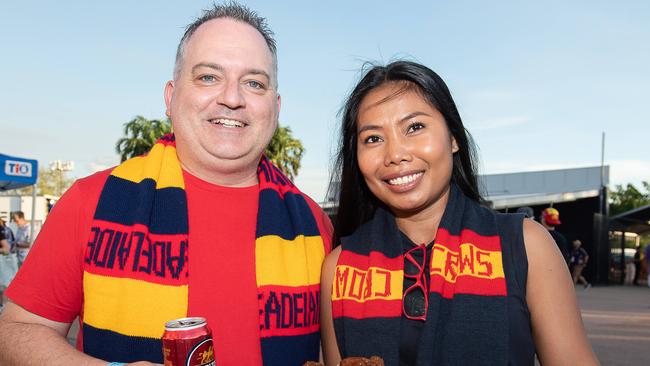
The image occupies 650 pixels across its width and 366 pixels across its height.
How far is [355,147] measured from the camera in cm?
278

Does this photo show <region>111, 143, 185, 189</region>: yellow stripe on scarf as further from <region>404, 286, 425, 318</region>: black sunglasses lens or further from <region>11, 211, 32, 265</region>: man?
<region>11, 211, 32, 265</region>: man

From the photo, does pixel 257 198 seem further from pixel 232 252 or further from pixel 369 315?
pixel 369 315

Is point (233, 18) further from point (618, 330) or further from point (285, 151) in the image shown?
point (285, 151)

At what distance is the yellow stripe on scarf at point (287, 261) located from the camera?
2461mm

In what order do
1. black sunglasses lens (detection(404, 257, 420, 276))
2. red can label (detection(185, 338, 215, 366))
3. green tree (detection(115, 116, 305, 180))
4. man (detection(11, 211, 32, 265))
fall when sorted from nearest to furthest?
red can label (detection(185, 338, 215, 366)), black sunglasses lens (detection(404, 257, 420, 276)), man (detection(11, 211, 32, 265)), green tree (detection(115, 116, 305, 180))

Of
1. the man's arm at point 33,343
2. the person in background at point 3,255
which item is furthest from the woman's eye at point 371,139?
the person in background at point 3,255

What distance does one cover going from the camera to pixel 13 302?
2.16 meters

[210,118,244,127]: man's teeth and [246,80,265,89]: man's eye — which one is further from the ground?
[246,80,265,89]: man's eye

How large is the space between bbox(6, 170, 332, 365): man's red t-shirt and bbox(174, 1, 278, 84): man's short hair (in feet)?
1.82

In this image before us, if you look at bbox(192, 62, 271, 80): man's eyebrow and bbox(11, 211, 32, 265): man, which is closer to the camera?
bbox(192, 62, 271, 80): man's eyebrow

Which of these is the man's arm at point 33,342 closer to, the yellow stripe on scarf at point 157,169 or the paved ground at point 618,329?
the yellow stripe on scarf at point 157,169

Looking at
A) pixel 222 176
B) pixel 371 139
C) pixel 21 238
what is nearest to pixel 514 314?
pixel 371 139

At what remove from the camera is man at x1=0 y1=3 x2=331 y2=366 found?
2.19 m

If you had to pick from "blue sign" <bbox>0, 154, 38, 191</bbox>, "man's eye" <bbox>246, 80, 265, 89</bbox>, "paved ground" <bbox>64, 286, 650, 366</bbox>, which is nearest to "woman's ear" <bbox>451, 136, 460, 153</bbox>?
"man's eye" <bbox>246, 80, 265, 89</bbox>
